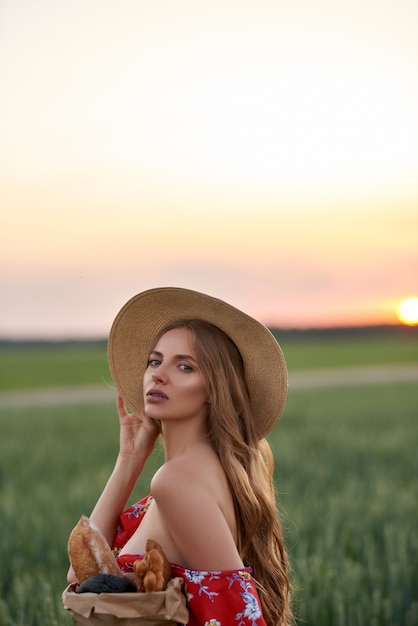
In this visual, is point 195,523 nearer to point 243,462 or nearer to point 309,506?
point 243,462

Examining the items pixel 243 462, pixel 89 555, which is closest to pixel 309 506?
pixel 243 462

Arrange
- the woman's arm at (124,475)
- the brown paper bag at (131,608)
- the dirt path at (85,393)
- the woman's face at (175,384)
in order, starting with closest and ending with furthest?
the brown paper bag at (131,608) → the woman's face at (175,384) → the woman's arm at (124,475) → the dirt path at (85,393)

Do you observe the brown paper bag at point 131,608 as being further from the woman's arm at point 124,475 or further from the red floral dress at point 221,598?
the woman's arm at point 124,475

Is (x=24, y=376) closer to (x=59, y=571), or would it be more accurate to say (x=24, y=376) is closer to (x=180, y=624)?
(x=59, y=571)

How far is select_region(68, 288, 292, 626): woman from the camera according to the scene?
2.29 m

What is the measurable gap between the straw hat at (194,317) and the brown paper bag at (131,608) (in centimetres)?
70

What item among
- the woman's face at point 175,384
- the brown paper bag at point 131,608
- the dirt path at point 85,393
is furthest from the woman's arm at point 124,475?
the dirt path at point 85,393

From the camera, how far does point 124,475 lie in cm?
272

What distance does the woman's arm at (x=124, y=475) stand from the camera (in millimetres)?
2705

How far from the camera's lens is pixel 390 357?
56.6 metres

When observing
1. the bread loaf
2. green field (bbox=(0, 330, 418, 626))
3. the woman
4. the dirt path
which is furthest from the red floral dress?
the dirt path

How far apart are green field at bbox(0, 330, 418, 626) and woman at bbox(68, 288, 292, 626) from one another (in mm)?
391

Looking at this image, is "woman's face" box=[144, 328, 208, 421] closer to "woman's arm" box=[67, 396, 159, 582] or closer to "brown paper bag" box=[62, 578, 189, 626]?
"woman's arm" box=[67, 396, 159, 582]

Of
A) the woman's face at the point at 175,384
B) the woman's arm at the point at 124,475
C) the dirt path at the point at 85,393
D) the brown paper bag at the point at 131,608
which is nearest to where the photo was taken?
the brown paper bag at the point at 131,608
